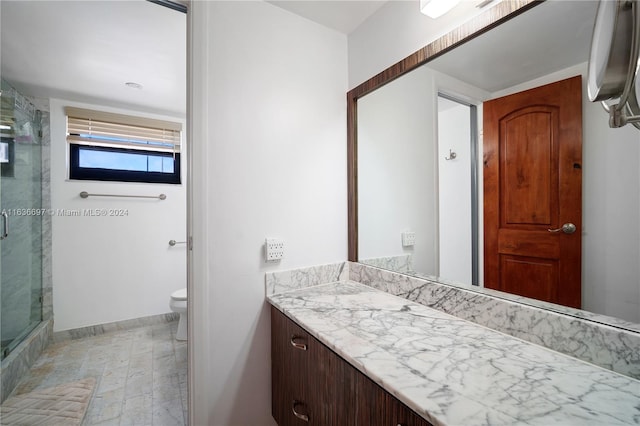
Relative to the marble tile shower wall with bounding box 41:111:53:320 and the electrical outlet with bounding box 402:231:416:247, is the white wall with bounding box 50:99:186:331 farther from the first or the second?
the electrical outlet with bounding box 402:231:416:247

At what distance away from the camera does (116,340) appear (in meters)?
2.43

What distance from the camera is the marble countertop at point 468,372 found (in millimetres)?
528

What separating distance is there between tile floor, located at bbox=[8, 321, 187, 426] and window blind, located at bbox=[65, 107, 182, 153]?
73.5 inches

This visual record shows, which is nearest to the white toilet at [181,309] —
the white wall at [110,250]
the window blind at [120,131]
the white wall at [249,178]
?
the white wall at [110,250]

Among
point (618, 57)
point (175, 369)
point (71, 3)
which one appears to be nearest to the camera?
point (618, 57)

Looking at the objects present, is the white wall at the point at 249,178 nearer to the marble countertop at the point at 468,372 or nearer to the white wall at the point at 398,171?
the white wall at the point at 398,171

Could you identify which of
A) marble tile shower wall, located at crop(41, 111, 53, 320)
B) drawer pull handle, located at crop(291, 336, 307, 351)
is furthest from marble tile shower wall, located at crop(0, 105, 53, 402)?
drawer pull handle, located at crop(291, 336, 307, 351)

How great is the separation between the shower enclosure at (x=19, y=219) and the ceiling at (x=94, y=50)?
296 millimetres

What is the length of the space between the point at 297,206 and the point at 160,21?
1.34m

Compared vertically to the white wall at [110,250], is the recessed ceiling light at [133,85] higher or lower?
higher

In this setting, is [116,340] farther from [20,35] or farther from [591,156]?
[591,156]

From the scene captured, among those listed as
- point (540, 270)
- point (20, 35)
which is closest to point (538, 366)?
point (540, 270)

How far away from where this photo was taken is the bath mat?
1496mm

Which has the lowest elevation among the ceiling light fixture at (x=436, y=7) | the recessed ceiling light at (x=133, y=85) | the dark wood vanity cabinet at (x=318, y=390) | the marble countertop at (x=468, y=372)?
the dark wood vanity cabinet at (x=318, y=390)
